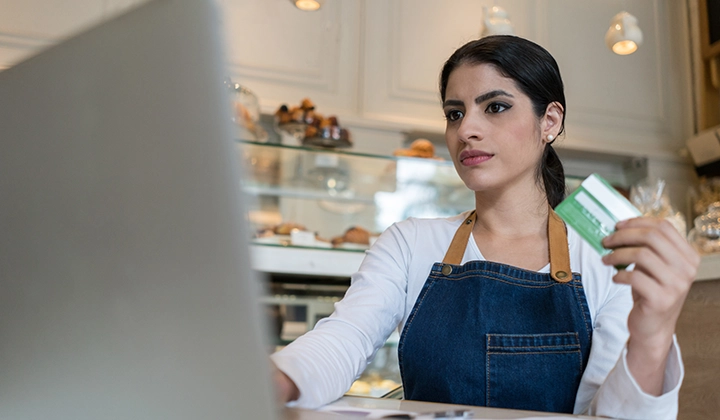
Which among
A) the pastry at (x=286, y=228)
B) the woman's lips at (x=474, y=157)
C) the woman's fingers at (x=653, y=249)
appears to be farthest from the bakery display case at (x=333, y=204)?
the woman's fingers at (x=653, y=249)

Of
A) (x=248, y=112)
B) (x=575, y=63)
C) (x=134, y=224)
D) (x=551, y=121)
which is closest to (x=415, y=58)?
(x=575, y=63)

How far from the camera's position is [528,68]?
3.71 ft

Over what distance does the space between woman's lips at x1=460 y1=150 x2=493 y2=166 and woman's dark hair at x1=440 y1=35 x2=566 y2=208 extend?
14 cm

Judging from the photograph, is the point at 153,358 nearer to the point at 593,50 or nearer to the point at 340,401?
the point at 340,401

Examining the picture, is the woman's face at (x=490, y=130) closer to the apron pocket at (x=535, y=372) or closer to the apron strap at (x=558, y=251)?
the apron strap at (x=558, y=251)

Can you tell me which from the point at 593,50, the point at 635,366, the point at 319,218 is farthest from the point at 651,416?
the point at 593,50

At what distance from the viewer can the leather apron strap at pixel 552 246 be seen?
979 mm

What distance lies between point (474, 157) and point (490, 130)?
0.05 m

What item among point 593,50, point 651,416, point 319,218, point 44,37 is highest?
point 593,50

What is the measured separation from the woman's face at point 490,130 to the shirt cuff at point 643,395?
1.46 ft

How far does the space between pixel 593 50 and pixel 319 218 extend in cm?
175

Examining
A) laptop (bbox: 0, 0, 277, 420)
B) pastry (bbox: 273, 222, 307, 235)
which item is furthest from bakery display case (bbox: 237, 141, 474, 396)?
laptop (bbox: 0, 0, 277, 420)

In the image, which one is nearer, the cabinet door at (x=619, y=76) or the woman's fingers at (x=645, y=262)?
the woman's fingers at (x=645, y=262)

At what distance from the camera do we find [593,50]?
2.92 m
